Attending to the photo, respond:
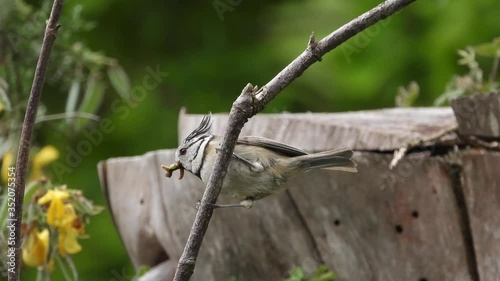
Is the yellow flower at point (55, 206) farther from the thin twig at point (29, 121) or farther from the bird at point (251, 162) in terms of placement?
the thin twig at point (29, 121)

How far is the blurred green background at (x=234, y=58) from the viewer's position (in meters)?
3.49

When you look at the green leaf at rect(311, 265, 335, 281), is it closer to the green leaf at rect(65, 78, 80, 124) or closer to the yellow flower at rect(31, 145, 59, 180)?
the yellow flower at rect(31, 145, 59, 180)

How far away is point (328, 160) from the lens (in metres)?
1.54

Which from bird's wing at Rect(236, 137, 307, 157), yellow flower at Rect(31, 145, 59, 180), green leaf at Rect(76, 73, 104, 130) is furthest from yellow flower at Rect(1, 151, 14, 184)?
bird's wing at Rect(236, 137, 307, 157)

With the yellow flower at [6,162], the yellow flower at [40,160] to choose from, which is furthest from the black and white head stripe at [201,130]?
the yellow flower at [40,160]

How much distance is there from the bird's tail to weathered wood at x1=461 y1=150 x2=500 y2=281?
0.40 m

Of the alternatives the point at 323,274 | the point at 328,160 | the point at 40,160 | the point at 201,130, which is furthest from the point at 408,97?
the point at 201,130

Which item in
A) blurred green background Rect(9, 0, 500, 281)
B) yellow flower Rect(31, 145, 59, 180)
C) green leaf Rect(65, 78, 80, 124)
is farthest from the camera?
blurred green background Rect(9, 0, 500, 281)

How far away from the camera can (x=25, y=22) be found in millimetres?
2637

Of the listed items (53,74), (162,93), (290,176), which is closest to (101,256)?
(162,93)

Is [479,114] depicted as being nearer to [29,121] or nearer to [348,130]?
[348,130]

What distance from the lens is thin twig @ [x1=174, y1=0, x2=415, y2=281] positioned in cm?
109

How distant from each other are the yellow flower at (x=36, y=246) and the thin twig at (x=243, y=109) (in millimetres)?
938

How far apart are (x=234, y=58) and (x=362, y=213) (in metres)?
2.07
